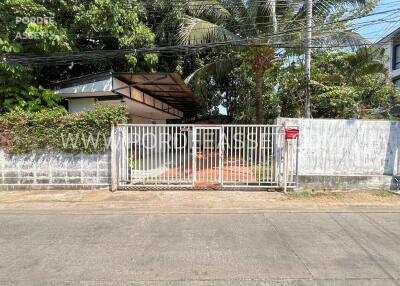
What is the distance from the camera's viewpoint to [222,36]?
10.3 m

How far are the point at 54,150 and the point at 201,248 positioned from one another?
19.5 feet

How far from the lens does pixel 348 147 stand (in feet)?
26.8

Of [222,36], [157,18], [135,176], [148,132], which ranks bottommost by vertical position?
[135,176]

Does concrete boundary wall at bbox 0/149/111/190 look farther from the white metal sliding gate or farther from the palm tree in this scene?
the palm tree

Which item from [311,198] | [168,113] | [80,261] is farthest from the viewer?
Answer: [168,113]

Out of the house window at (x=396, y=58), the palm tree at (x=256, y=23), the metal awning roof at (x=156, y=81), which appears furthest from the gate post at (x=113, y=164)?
the house window at (x=396, y=58)

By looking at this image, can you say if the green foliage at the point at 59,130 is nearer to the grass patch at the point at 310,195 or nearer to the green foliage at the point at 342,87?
the grass patch at the point at 310,195

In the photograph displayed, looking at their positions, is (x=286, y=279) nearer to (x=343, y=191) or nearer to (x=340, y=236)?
(x=340, y=236)

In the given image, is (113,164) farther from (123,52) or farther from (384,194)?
(384,194)

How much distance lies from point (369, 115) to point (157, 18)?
35.4ft

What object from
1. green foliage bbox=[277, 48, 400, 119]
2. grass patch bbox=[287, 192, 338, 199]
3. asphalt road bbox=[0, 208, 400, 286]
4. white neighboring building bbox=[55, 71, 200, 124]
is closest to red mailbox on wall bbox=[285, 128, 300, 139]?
grass patch bbox=[287, 192, 338, 199]

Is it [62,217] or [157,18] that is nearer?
[62,217]

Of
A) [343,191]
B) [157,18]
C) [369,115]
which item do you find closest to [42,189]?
[343,191]

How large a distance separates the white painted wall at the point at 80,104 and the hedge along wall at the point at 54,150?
2470mm
